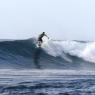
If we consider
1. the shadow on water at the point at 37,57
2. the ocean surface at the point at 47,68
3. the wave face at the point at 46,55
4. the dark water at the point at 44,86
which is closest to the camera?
the dark water at the point at 44,86

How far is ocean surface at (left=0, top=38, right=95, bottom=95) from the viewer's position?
1719 cm

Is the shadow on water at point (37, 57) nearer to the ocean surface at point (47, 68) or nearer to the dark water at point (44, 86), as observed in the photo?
the ocean surface at point (47, 68)

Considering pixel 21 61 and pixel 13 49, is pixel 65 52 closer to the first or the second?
pixel 13 49

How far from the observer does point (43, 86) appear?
17.8 meters

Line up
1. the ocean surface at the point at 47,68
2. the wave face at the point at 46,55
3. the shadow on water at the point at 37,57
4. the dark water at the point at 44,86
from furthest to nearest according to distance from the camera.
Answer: the wave face at the point at 46,55
the shadow on water at the point at 37,57
the ocean surface at the point at 47,68
the dark water at the point at 44,86

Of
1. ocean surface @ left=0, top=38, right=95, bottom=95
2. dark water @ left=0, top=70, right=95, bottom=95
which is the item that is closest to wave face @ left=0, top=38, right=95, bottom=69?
ocean surface @ left=0, top=38, right=95, bottom=95

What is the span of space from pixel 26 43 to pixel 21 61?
6.20 meters

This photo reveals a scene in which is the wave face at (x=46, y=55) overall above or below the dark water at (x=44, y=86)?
above

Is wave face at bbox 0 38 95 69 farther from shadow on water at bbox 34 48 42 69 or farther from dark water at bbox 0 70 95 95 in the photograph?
dark water at bbox 0 70 95 95

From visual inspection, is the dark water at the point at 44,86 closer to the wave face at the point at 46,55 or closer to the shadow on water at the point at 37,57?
the wave face at the point at 46,55

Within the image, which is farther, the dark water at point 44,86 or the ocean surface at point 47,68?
the ocean surface at point 47,68

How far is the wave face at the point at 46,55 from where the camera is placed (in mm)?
28984

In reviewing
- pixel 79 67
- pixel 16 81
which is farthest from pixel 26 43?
pixel 16 81

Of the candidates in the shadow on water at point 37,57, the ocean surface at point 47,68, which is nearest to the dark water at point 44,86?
the ocean surface at point 47,68
